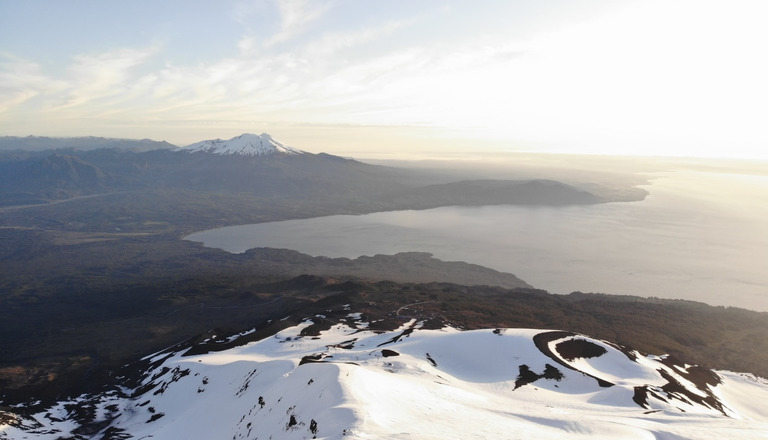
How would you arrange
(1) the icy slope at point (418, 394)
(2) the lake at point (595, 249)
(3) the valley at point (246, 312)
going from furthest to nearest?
(2) the lake at point (595, 249) < (3) the valley at point (246, 312) < (1) the icy slope at point (418, 394)

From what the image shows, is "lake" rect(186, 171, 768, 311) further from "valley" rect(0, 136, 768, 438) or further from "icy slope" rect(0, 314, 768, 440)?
"icy slope" rect(0, 314, 768, 440)

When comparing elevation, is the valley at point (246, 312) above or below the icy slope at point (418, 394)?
below

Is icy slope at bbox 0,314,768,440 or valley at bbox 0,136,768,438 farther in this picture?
valley at bbox 0,136,768,438

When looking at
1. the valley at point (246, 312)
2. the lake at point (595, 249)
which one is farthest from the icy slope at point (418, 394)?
the lake at point (595, 249)

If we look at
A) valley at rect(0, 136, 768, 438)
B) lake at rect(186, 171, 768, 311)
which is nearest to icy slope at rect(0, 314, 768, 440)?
valley at rect(0, 136, 768, 438)

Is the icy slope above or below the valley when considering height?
above

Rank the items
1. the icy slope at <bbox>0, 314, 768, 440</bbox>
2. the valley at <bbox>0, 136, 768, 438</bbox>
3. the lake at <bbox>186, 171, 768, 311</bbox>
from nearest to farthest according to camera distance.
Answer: the icy slope at <bbox>0, 314, 768, 440</bbox>, the valley at <bbox>0, 136, 768, 438</bbox>, the lake at <bbox>186, 171, 768, 311</bbox>

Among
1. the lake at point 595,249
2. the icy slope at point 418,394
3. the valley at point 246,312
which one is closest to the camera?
the icy slope at point 418,394

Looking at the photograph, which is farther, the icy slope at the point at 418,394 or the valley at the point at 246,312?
the valley at the point at 246,312

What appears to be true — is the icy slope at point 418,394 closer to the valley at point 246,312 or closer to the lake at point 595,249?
the valley at point 246,312
